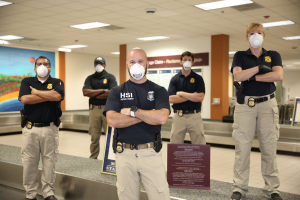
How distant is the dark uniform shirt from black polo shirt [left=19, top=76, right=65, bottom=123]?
61.6 inches

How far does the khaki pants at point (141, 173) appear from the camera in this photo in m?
2.11

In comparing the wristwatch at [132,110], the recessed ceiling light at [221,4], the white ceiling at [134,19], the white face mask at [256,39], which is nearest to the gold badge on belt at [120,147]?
the wristwatch at [132,110]

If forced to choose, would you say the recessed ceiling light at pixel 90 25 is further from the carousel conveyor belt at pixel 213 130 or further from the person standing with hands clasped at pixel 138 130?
the person standing with hands clasped at pixel 138 130

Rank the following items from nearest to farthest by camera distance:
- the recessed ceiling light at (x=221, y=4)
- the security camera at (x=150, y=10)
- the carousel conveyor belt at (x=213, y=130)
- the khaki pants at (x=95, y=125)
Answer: the khaki pants at (x=95, y=125)
the recessed ceiling light at (x=221, y=4)
the carousel conveyor belt at (x=213, y=130)
the security camera at (x=150, y=10)

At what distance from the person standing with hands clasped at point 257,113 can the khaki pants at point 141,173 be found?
3.57 ft

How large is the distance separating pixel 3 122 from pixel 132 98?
10033 millimetres

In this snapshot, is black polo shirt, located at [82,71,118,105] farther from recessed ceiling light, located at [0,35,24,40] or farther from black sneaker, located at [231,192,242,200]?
recessed ceiling light, located at [0,35,24,40]

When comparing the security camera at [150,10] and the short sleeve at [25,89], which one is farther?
the security camera at [150,10]

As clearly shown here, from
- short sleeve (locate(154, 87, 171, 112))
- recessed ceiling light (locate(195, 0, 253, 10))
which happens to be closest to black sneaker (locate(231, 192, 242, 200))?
short sleeve (locate(154, 87, 171, 112))

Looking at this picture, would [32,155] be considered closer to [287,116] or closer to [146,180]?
[146,180]

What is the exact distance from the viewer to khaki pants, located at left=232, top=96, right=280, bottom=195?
2826 millimetres

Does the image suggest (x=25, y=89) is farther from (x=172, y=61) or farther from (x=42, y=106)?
(x=172, y=61)

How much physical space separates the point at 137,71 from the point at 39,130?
185 cm

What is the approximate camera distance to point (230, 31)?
988cm
